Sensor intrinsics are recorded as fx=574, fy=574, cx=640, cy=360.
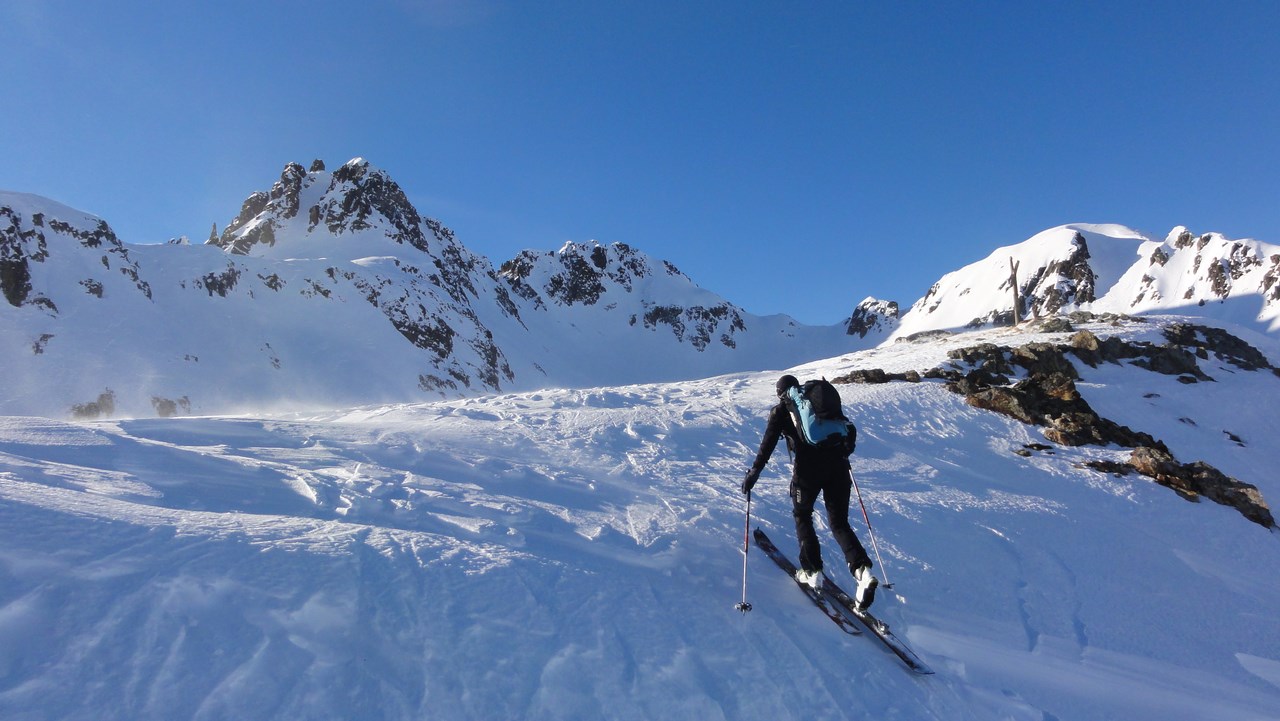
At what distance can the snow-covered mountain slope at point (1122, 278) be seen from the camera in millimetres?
73438

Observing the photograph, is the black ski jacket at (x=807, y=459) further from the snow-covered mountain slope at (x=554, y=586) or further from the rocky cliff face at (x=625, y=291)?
the rocky cliff face at (x=625, y=291)

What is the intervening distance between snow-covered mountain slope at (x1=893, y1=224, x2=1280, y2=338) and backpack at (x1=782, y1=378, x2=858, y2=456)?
72606 millimetres

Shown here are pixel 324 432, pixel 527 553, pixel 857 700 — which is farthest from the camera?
pixel 324 432

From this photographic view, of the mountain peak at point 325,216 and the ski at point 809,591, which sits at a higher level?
the mountain peak at point 325,216

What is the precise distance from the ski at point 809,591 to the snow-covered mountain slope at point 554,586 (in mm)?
149

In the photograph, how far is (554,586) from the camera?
4.75m

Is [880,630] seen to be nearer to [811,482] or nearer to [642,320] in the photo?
[811,482]

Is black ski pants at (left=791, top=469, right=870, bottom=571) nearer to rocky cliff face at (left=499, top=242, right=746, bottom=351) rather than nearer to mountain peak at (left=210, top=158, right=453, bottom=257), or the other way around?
mountain peak at (left=210, top=158, right=453, bottom=257)

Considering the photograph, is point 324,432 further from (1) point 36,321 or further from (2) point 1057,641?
(1) point 36,321

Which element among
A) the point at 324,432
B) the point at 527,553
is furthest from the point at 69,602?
the point at 324,432

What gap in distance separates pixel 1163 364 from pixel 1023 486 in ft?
48.5

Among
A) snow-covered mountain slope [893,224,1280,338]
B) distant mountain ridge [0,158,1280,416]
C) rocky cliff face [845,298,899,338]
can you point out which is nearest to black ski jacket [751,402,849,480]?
distant mountain ridge [0,158,1280,416]

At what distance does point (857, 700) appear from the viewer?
4.11 metres

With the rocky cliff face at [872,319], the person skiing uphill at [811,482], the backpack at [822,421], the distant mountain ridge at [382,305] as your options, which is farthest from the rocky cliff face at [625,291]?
the backpack at [822,421]
